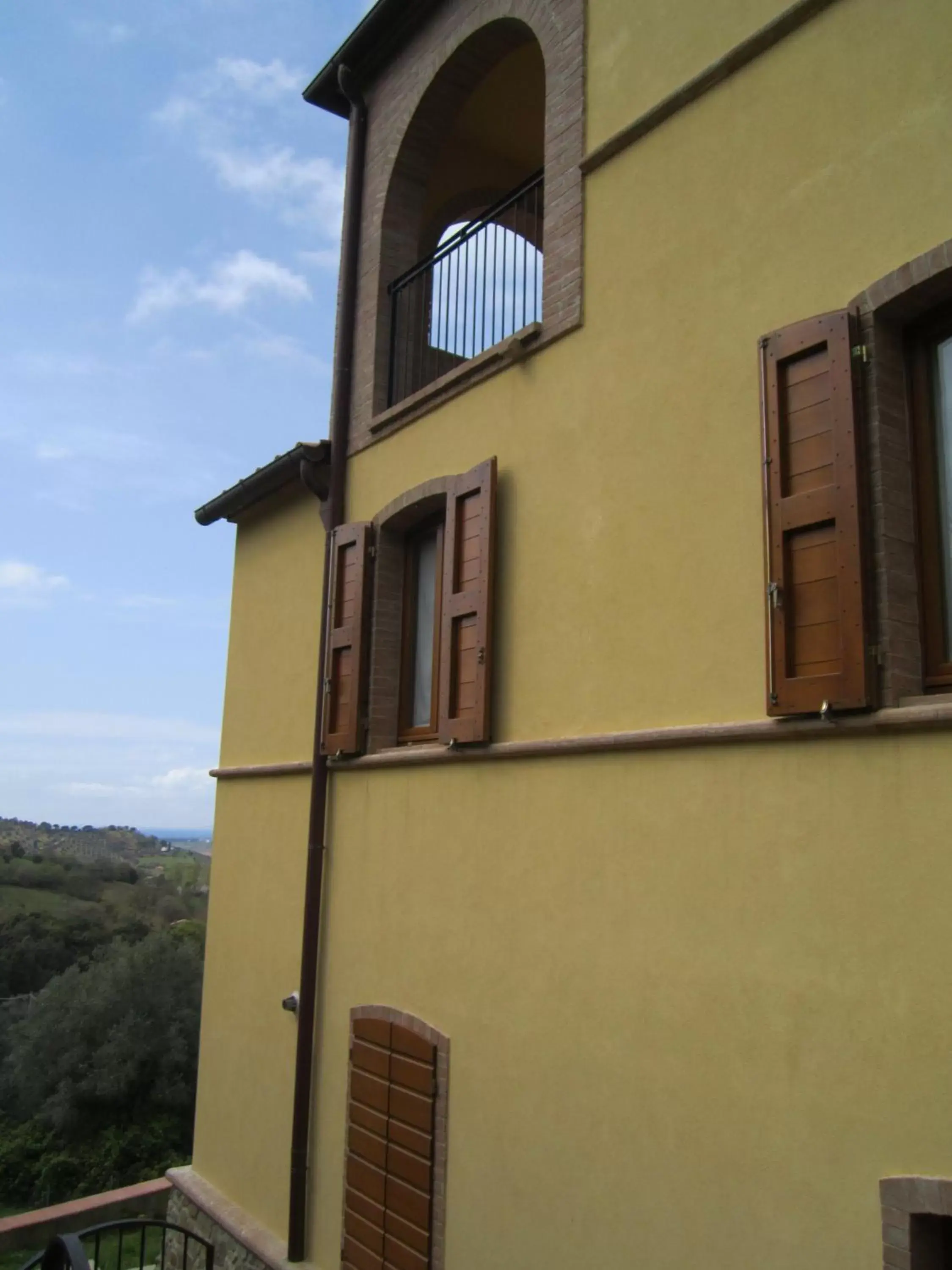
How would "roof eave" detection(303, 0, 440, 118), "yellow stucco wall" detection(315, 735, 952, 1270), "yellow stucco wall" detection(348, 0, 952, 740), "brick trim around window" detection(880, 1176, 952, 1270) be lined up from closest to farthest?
1. "brick trim around window" detection(880, 1176, 952, 1270)
2. "yellow stucco wall" detection(315, 735, 952, 1270)
3. "yellow stucco wall" detection(348, 0, 952, 740)
4. "roof eave" detection(303, 0, 440, 118)

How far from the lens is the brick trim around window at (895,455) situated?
3680 millimetres

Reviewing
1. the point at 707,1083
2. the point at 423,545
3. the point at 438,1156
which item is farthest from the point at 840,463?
the point at 438,1156

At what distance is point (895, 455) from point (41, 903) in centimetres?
4698

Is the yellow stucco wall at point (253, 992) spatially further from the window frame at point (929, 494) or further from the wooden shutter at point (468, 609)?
the window frame at point (929, 494)

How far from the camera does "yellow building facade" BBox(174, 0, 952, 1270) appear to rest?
368 cm

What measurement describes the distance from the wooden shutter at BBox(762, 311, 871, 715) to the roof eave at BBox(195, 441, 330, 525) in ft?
13.6

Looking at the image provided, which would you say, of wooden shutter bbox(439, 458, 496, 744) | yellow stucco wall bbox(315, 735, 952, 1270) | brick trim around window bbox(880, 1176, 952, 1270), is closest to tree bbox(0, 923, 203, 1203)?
yellow stucco wall bbox(315, 735, 952, 1270)

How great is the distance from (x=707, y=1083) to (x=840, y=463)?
2.44 meters

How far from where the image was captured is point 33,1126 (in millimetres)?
20016

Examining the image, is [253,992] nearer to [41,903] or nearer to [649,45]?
[649,45]

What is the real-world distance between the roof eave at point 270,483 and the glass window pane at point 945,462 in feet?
15.5

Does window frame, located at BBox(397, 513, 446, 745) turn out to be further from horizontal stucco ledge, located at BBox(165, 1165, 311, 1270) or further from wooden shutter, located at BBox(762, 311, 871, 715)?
horizontal stucco ledge, located at BBox(165, 1165, 311, 1270)

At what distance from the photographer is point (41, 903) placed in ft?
146

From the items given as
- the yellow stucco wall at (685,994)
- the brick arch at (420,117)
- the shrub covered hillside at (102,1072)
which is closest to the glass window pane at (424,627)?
the yellow stucco wall at (685,994)
